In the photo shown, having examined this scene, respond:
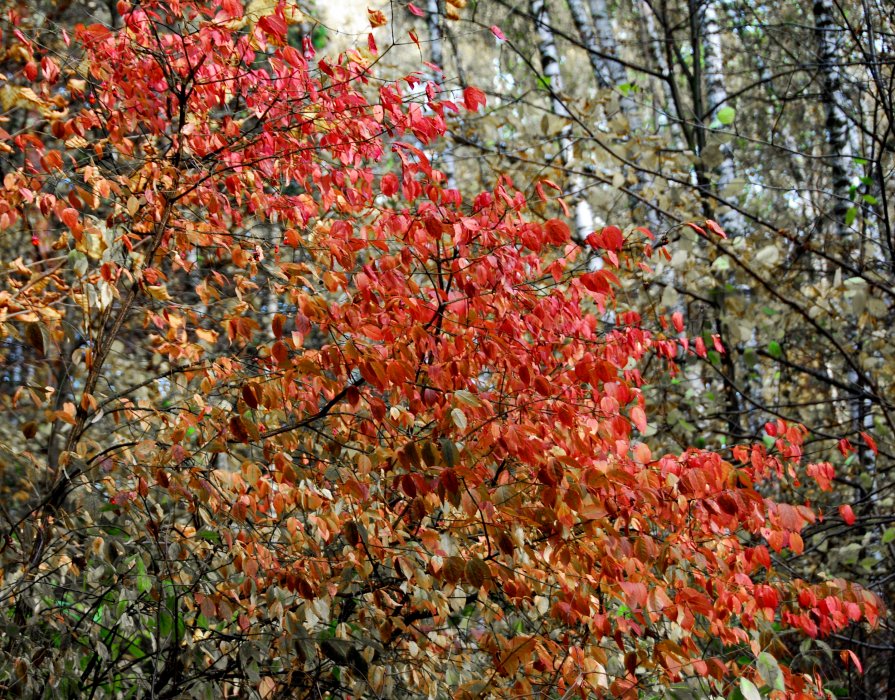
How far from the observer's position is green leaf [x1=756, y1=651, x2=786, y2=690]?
323cm

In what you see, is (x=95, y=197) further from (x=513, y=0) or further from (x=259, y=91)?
(x=513, y=0)

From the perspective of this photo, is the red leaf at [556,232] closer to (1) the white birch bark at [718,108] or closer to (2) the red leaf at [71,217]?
(2) the red leaf at [71,217]

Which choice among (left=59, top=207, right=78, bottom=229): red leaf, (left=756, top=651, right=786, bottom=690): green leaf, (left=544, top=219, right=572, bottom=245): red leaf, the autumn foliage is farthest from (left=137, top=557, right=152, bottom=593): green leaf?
(left=756, top=651, right=786, bottom=690): green leaf

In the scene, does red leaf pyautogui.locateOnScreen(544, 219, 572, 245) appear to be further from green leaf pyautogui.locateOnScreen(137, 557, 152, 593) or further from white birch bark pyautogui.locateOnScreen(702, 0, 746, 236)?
white birch bark pyautogui.locateOnScreen(702, 0, 746, 236)

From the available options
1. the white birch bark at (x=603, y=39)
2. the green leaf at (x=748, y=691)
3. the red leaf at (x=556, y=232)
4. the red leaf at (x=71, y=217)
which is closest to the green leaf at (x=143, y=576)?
the red leaf at (x=71, y=217)

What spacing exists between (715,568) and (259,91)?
2973 mm

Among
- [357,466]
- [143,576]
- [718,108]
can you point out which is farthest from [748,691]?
[718,108]

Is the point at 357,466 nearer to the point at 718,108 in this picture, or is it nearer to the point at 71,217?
the point at 71,217

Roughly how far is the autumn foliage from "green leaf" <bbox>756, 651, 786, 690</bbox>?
2cm

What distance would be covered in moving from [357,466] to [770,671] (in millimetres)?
1765

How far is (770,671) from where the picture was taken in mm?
3283

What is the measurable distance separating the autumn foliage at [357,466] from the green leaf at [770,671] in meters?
0.02

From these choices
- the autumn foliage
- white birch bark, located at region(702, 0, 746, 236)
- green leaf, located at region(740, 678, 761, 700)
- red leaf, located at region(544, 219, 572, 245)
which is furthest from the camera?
white birch bark, located at region(702, 0, 746, 236)

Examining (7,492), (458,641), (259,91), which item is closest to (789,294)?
(458,641)
